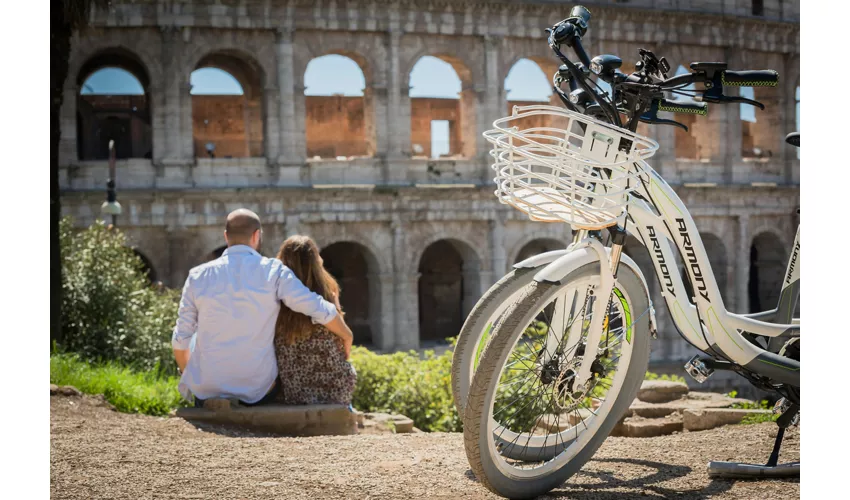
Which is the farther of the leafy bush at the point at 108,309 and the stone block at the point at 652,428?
the leafy bush at the point at 108,309

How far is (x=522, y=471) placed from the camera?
12.4ft

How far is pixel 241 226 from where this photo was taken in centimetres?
581

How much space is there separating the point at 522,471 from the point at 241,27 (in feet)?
60.4

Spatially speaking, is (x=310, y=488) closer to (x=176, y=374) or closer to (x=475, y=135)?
(x=176, y=374)

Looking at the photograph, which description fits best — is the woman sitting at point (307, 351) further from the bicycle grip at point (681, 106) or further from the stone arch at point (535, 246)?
the stone arch at point (535, 246)

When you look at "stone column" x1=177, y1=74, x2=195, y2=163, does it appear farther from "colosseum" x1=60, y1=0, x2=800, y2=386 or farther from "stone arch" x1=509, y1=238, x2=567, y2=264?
"stone arch" x1=509, y1=238, x2=567, y2=264

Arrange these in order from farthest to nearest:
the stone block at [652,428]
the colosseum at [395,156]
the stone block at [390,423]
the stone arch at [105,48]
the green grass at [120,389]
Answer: the colosseum at [395,156] < the stone arch at [105,48] < the stone block at [390,423] < the green grass at [120,389] < the stone block at [652,428]

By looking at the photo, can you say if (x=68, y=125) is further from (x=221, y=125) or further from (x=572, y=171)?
(x=572, y=171)

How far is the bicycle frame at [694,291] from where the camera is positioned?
4047 mm

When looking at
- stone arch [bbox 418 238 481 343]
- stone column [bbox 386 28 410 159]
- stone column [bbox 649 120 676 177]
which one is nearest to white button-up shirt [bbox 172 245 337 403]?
stone column [bbox 386 28 410 159]

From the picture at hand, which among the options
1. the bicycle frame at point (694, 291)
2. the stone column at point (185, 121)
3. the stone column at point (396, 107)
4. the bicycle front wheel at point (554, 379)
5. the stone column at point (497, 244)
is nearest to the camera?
the bicycle front wheel at point (554, 379)

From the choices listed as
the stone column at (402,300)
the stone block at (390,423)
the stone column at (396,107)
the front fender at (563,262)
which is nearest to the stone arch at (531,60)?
the stone column at (396,107)

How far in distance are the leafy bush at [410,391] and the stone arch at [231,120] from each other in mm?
15576

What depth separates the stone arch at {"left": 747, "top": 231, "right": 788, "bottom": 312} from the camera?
2519cm
